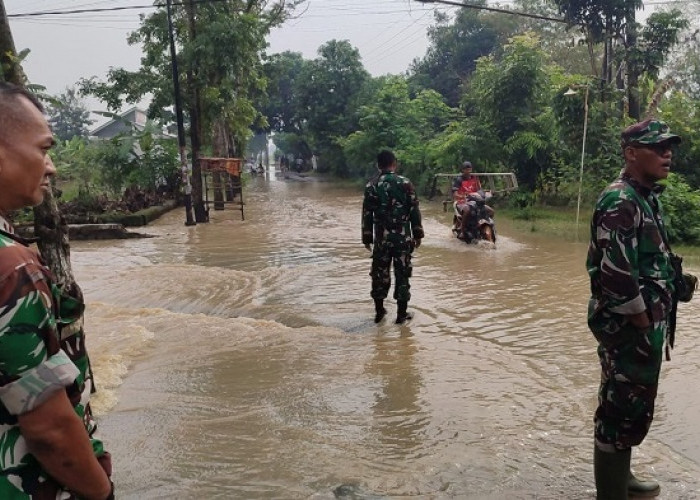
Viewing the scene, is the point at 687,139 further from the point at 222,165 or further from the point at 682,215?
the point at 222,165

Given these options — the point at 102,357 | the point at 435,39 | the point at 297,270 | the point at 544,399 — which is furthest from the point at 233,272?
the point at 435,39

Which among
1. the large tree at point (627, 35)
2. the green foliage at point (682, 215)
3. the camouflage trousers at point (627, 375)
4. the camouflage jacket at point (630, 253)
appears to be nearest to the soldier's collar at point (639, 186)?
the camouflage jacket at point (630, 253)

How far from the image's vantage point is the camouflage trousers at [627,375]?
9.61ft

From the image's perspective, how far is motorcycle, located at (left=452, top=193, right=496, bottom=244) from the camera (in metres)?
12.5

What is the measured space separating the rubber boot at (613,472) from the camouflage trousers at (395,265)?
151 inches

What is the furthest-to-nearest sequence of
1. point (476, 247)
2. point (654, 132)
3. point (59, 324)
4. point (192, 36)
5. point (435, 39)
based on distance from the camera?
point (435, 39)
point (192, 36)
point (476, 247)
point (654, 132)
point (59, 324)

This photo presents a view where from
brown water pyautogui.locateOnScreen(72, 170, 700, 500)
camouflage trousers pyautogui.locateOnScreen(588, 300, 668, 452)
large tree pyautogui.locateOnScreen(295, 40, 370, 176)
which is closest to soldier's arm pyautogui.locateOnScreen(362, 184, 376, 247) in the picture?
brown water pyautogui.locateOnScreen(72, 170, 700, 500)

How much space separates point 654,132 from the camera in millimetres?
3031

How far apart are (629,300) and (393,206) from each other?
402cm

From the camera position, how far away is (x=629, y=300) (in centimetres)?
284

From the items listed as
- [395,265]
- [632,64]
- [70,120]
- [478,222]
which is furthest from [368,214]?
[70,120]

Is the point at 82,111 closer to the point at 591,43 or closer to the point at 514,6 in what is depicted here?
the point at 514,6

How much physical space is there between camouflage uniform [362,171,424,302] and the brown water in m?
0.54

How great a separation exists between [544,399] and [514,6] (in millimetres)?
32590
